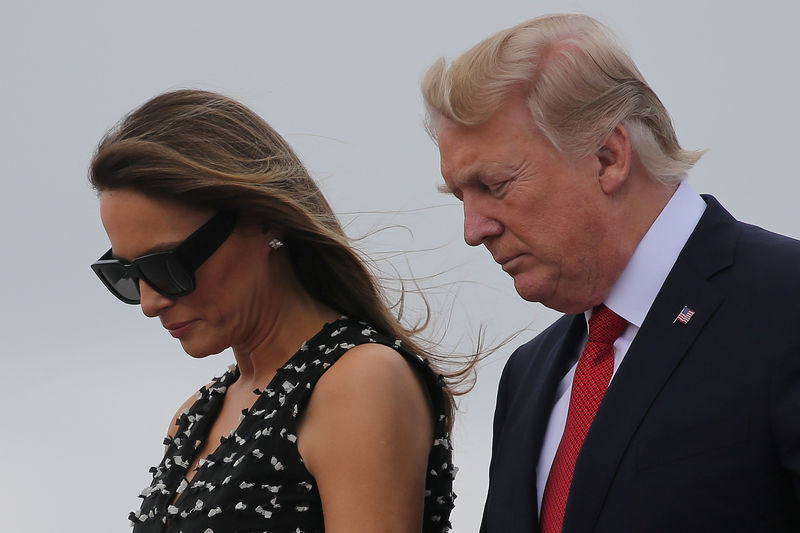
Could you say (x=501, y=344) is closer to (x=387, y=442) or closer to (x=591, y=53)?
(x=387, y=442)

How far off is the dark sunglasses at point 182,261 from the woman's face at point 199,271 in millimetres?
23

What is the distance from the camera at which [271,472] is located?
3.21 metres

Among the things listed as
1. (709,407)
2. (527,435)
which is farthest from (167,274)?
(709,407)

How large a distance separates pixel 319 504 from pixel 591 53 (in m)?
1.26

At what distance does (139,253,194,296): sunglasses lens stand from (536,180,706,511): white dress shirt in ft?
3.60

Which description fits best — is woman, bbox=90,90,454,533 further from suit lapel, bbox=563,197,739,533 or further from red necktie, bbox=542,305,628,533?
suit lapel, bbox=563,197,739,533

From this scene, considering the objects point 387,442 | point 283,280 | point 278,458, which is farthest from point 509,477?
point 283,280

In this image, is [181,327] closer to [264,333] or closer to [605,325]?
[264,333]

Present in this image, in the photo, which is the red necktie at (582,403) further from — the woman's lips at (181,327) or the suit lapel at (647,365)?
the woman's lips at (181,327)

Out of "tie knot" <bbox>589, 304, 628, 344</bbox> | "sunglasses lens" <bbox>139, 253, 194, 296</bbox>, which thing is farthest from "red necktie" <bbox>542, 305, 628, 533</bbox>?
"sunglasses lens" <bbox>139, 253, 194, 296</bbox>

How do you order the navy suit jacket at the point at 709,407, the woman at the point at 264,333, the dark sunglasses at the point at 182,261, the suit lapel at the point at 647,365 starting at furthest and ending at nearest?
1. the dark sunglasses at the point at 182,261
2. the woman at the point at 264,333
3. the suit lapel at the point at 647,365
4. the navy suit jacket at the point at 709,407

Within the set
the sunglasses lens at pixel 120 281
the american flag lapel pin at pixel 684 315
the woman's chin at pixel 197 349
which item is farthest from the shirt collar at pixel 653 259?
the sunglasses lens at pixel 120 281

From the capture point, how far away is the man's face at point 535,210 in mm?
2920

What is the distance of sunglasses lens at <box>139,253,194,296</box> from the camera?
133 inches
